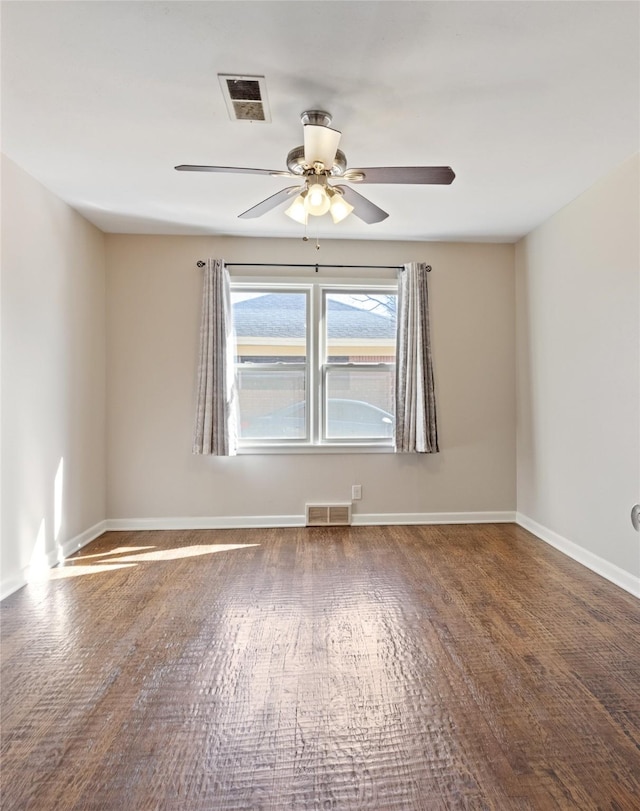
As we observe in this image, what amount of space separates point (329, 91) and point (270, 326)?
2109mm

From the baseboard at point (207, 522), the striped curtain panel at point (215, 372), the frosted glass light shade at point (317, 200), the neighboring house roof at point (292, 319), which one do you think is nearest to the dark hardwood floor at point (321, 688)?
the baseboard at point (207, 522)

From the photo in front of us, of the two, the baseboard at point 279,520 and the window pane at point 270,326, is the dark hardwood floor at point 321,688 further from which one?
the window pane at point 270,326

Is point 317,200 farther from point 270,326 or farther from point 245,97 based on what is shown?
point 270,326

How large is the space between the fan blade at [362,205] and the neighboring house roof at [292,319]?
1.40 meters

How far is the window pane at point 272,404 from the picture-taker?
12.3 feet

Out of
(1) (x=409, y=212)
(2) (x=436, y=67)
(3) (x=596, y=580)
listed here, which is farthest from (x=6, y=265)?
(3) (x=596, y=580)

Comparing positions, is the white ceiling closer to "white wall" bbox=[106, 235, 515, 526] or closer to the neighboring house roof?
"white wall" bbox=[106, 235, 515, 526]

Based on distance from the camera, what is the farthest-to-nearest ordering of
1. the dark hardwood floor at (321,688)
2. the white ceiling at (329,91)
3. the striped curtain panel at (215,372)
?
the striped curtain panel at (215,372) < the white ceiling at (329,91) < the dark hardwood floor at (321,688)

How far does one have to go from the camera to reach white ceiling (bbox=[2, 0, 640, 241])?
150cm

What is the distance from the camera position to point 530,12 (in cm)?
147

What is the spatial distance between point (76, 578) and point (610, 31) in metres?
3.97

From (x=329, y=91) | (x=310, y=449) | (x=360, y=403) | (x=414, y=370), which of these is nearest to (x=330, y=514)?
(x=310, y=449)

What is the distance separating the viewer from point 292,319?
12.4ft

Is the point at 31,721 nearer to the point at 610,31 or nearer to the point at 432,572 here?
the point at 432,572
